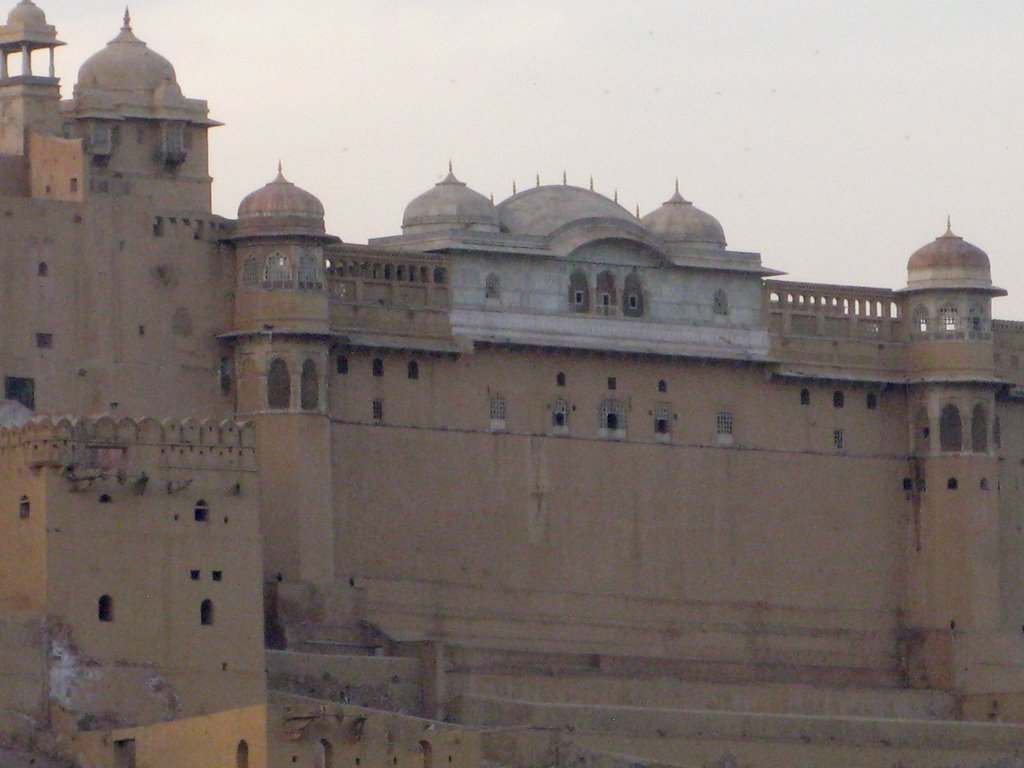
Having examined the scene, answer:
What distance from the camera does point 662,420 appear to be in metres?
87.4

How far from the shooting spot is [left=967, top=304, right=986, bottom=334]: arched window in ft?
297

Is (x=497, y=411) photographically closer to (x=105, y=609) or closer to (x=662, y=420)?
(x=662, y=420)

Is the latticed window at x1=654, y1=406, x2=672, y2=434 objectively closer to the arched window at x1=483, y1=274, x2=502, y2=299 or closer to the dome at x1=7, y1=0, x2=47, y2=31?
the arched window at x1=483, y1=274, x2=502, y2=299

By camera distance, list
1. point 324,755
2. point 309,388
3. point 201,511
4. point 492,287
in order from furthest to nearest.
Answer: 1. point 492,287
2. point 309,388
3. point 201,511
4. point 324,755

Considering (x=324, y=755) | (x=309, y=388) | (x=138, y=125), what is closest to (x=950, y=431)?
(x=309, y=388)

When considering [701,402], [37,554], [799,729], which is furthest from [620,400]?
[37,554]

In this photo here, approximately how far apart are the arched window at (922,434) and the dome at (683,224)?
18.7 ft

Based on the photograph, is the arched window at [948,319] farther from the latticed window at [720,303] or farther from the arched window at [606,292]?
the arched window at [606,292]

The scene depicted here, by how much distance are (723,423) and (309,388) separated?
1072 cm

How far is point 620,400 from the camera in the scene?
86812 millimetres

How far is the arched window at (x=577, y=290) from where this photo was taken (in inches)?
3403

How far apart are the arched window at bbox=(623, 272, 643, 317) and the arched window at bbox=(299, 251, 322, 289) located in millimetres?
7991

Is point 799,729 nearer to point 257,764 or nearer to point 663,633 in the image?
point 663,633

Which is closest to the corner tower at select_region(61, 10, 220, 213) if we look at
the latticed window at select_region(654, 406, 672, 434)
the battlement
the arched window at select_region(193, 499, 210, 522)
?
the battlement
